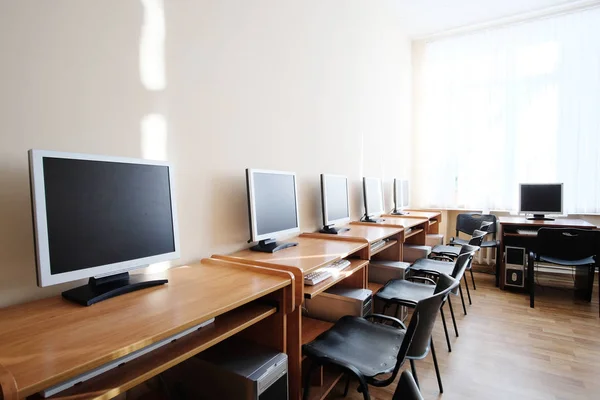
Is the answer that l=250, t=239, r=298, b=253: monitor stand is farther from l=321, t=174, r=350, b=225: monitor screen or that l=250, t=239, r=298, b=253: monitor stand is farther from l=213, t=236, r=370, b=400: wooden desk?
l=321, t=174, r=350, b=225: monitor screen

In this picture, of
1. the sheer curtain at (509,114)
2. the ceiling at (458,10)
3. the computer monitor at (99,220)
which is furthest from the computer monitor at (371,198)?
the ceiling at (458,10)

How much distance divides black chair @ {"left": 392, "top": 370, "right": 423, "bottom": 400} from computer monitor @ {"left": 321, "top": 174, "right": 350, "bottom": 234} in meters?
1.79

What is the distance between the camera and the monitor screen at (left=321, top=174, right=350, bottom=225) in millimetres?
2465

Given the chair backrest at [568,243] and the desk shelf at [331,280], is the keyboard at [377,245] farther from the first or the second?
the chair backrest at [568,243]

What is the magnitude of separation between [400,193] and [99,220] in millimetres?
3674

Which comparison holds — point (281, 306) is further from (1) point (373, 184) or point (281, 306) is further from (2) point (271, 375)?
(1) point (373, 184)

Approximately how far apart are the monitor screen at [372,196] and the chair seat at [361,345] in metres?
1.62

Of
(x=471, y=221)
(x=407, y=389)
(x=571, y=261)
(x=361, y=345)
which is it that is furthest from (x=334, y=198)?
(x=471, y=221)

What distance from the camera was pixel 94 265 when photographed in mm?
1096

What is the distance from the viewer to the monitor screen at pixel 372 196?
10.6 feet

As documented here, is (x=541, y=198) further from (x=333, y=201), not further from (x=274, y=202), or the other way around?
(x=274, y=202)

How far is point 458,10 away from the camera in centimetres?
426

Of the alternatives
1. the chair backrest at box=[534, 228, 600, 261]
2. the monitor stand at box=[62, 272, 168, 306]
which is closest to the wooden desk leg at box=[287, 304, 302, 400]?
the monitor stand at box=[62, 272, 168, 306]

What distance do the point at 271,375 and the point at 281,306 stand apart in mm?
258
